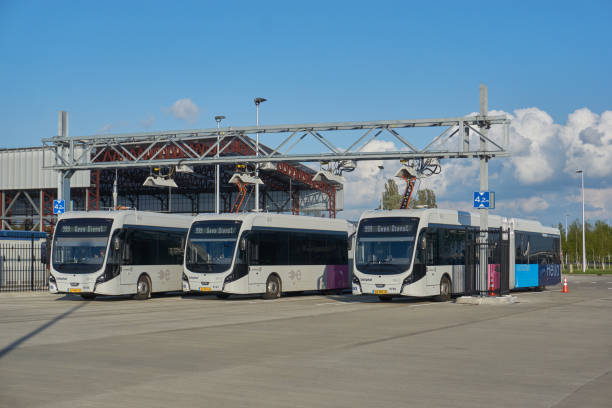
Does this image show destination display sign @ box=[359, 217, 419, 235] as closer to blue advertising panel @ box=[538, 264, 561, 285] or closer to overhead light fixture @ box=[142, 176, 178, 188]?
overhead light fixture @ box=[142, 176, 178, 188]

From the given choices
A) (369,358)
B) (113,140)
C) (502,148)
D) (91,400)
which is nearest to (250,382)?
(91,400)

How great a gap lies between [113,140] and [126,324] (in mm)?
17913

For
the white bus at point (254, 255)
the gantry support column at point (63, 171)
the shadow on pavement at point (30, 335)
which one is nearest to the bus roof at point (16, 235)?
the gantry support column at point (63, 171)

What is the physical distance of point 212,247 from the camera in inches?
1076

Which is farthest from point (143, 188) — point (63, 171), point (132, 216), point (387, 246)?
point (387, 246)

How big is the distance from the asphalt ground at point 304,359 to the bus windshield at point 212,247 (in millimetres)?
5333

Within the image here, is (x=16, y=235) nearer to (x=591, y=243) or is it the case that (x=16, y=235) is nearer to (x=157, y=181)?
(x=157, y=181)

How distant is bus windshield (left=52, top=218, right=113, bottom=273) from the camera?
26.3 meters

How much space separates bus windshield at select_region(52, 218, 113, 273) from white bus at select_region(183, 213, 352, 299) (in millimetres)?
2958

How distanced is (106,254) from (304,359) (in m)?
15.8

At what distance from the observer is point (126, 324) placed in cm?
1794

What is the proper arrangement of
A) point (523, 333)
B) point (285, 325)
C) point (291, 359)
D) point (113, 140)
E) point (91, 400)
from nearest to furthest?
point (91, 400) → point (291, 359) → point (523, 333) → point (285, 325) → point (113, 140)

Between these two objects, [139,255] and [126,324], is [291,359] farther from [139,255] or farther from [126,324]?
[139,255]

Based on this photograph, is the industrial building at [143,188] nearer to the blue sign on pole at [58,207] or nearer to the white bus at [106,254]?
the blue sign on pole at [58,207]
